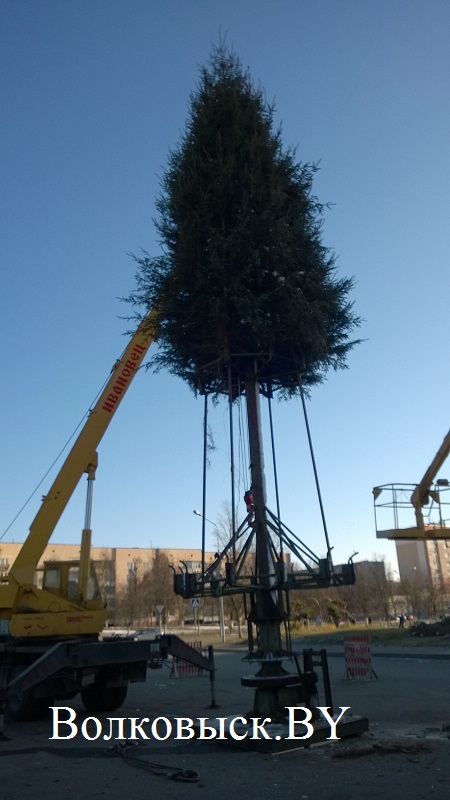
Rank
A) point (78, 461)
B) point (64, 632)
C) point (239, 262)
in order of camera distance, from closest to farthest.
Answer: point (239, 262) < point (64, 632) < point (78, 461)

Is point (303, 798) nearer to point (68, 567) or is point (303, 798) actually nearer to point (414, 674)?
point (68, 567)

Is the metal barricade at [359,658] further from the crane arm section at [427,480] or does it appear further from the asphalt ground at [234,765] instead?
the asphalt ground at [234,765]

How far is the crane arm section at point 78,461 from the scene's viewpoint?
14094mm

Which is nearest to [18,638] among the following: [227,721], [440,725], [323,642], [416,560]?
[227,721]

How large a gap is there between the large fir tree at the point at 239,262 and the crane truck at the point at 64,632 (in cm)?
107

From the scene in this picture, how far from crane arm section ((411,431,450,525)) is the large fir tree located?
29.7 ft

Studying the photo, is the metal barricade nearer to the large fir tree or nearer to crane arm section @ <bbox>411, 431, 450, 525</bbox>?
crane arm section @ <bbox>411, 431, 450, 525</bbox>

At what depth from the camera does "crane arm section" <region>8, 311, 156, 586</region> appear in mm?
14094

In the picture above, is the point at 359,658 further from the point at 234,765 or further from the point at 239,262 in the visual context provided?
the point at 239,262

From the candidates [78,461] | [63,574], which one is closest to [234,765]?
[63,574]

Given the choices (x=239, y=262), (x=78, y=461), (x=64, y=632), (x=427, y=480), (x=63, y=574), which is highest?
(x=239, y=262)

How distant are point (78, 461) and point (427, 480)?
10484 mm

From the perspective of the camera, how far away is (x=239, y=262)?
10148 millimetres

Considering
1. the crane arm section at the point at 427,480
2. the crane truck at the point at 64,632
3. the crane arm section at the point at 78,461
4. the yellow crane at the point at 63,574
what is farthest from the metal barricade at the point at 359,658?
the crane arm section at the point at 78,461
